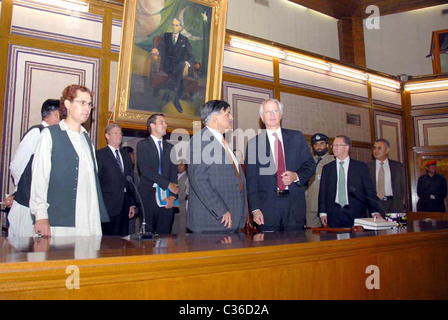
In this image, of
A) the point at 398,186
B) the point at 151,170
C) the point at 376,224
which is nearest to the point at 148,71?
the point at 151,170

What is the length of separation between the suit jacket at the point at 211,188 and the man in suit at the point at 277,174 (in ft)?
0.80

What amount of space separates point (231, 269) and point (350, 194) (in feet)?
7.95

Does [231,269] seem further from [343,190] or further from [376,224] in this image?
[343,190]

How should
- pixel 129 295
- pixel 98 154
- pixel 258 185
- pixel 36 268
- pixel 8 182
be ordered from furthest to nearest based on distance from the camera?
pixel 8 182
pixel 98 154
pixel 258 185
pixel 129 295
pixel 36 268

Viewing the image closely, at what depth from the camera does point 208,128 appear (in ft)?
8.84

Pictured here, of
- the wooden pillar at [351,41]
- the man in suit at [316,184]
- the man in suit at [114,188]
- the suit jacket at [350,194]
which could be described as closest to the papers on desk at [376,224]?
the suit jacket at [350,194]

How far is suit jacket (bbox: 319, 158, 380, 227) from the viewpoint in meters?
3.39

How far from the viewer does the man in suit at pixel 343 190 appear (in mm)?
3400

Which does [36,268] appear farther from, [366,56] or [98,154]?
[366,56]

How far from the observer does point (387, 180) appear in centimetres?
510

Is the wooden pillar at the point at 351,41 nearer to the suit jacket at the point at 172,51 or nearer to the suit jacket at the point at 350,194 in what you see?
the suit jacket at the point at 172,51

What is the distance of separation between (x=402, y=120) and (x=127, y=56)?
21.2ft

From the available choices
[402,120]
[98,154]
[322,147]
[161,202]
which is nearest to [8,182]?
[98,154]

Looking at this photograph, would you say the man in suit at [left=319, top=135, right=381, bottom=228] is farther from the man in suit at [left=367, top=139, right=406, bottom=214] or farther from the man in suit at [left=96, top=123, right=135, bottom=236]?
the man in suit at [left=96, top=123, right=135, bottom=236]
